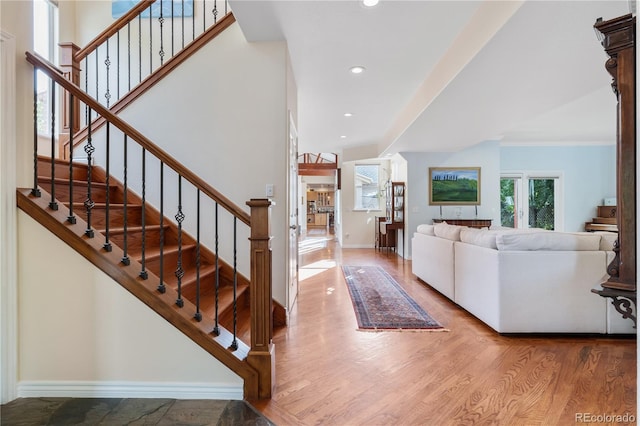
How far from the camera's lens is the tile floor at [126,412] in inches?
60.5

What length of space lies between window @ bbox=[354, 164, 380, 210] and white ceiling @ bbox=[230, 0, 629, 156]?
146 inches

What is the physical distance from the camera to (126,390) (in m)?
1.73

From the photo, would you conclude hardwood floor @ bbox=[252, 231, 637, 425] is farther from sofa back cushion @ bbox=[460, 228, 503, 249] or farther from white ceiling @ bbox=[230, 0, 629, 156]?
white ceiling @ bbox=[230, 0, 629, 156]

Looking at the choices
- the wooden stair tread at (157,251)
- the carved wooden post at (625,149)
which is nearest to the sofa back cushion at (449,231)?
the carved wooden post at (625,149)

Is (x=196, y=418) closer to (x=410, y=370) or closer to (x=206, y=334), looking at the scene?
(x=206, y=334)

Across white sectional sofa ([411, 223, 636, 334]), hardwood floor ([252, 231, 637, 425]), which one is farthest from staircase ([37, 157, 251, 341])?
white sectional sofa ([411, 223, 636, 334])

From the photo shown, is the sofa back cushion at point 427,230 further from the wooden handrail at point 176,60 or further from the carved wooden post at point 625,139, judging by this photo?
the wooden handrail at point 176,60

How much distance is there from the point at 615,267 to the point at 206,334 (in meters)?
1.80

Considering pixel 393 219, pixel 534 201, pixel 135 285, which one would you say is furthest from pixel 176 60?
pixel 534 201

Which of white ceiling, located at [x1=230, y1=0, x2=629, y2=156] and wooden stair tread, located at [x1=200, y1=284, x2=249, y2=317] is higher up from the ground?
white ceiling, located at [x1=230, y1=0, x2=629, y2=156]

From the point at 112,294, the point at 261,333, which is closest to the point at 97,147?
the point at 112,294

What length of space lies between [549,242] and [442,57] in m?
1.99

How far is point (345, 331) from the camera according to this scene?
8.84 feet

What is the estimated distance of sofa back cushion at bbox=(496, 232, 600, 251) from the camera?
2.55 m
